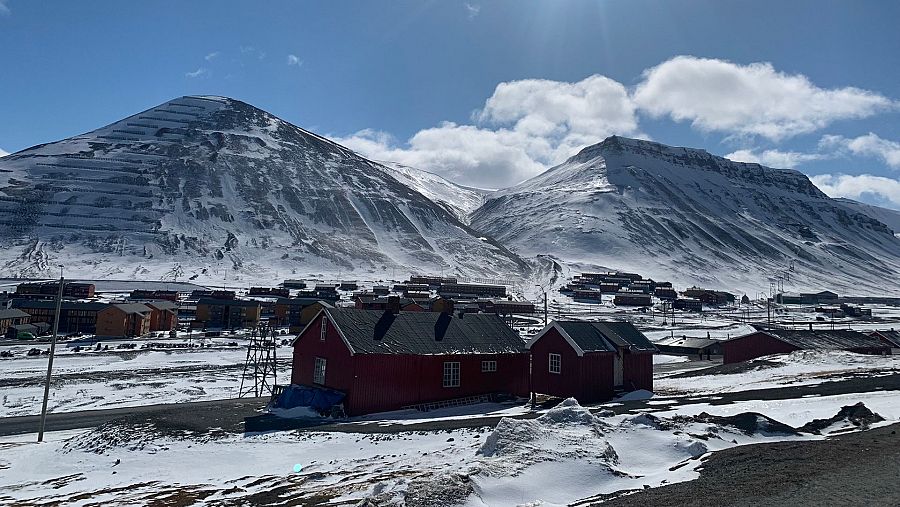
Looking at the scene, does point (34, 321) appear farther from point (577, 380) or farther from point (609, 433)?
point (609, 433)

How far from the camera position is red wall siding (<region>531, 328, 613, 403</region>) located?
107 feet

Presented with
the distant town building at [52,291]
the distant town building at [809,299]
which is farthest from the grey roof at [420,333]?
the distant town building at [809,299]

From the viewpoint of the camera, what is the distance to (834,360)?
41.2 m

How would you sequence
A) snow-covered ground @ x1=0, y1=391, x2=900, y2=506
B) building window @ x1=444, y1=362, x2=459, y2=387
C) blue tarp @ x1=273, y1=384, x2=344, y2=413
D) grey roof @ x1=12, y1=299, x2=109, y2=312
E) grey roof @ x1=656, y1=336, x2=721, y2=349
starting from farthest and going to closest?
grey roof @ x1=12, y1=299, x2=109, y2=312 < grey roof @ x1=656, y1=336, x2=721, y2=349 < building window @ x1=444, y1=362, x2=459, y2=387 < blue tarp @ x1=273, y1=384, x2=344, y2=413 < snow-covered ground @ x1=0, y1=391, x2=900, y2=506

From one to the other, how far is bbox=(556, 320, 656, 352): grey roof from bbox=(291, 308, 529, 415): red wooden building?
→ 3.49 metres

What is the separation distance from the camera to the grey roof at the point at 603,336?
109 ft

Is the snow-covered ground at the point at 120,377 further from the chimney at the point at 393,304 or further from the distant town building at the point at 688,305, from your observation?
the distant town building at the point at 688,305

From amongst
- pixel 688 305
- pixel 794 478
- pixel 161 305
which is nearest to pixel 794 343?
pixel 794 478

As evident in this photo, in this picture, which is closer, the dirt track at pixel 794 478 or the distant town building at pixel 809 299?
the dirt track at pixel 794 478

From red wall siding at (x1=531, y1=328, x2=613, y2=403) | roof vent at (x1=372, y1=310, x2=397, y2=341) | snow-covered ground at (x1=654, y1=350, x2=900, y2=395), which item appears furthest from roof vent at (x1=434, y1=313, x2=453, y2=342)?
snow-covered ground at (x1=654, y1=350, x2=900, y2=395)

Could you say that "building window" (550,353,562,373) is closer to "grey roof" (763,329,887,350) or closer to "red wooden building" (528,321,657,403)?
"red wooden building" (528,321,657,403)

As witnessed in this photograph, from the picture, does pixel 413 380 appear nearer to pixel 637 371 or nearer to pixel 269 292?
pixel 637 371

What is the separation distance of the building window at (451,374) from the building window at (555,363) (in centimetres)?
552

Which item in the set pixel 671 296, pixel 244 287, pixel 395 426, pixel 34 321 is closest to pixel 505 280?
pixel 671 296
